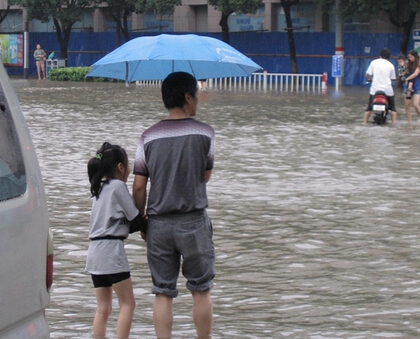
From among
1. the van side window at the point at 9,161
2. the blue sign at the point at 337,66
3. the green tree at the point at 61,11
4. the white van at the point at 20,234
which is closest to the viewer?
the white van at the point at 20,234

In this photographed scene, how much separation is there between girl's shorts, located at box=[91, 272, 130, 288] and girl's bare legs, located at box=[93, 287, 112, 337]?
0.04 meters

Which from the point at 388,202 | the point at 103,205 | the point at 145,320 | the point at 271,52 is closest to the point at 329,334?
the point at 145,320

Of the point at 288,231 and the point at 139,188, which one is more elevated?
the point at 139,188

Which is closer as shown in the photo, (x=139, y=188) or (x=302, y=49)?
(x=139, y=188)

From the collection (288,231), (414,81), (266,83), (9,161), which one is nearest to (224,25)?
(266,83)

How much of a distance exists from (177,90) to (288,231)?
358 centimetres

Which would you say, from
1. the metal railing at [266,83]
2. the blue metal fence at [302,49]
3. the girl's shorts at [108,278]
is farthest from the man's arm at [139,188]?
the blue metal fence at [302,49]

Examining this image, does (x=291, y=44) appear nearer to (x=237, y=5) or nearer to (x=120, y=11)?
(x=237, y=5)

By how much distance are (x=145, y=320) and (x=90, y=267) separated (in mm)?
933

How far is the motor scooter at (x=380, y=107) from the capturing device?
18.5 metres

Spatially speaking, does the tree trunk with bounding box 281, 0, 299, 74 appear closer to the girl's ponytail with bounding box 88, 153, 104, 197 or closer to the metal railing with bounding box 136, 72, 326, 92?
the metal railing with bounding box 136, 72, 326, 92

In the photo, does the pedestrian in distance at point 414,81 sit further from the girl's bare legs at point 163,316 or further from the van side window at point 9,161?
the van side window at point 9,161

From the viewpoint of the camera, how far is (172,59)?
5.98m

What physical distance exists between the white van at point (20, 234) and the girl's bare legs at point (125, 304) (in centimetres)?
141
